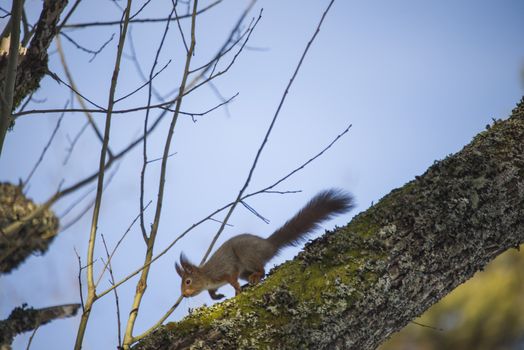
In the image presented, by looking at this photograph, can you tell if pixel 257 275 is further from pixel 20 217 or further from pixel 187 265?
pixel 20 217

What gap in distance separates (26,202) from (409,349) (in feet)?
16.4

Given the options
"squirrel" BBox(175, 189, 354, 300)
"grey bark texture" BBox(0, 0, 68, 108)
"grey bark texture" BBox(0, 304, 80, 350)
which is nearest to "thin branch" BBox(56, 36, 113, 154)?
"grey bark texture" BBox(0, 0, 68, 108)

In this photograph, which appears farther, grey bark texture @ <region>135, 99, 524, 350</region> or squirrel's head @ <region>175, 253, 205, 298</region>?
squirrel's head @ <region>175, 253, 205, 298</region>

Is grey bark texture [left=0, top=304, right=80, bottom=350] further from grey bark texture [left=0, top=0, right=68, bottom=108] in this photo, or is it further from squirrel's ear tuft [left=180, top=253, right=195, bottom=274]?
squirrel's ear tuft [left=180, top=253, right=195, bottom=274]

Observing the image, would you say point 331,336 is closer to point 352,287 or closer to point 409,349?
point 352,287

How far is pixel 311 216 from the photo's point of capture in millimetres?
3514

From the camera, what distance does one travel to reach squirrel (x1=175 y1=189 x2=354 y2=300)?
135 inches

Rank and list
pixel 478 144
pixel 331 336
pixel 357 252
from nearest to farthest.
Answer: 1. pixel 331 336
2. pixel 357 252
3. pixel 478 144

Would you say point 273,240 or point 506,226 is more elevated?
point 273,240

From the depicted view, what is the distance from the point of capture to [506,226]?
2.06m

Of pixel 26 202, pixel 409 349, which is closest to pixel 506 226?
pixel 26 202

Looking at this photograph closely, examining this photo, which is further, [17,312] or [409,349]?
[409,349]

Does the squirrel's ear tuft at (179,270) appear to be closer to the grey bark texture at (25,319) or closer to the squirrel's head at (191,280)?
the squirrel's head at (191,280)

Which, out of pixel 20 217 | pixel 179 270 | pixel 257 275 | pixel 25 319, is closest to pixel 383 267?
pixel 25 319
